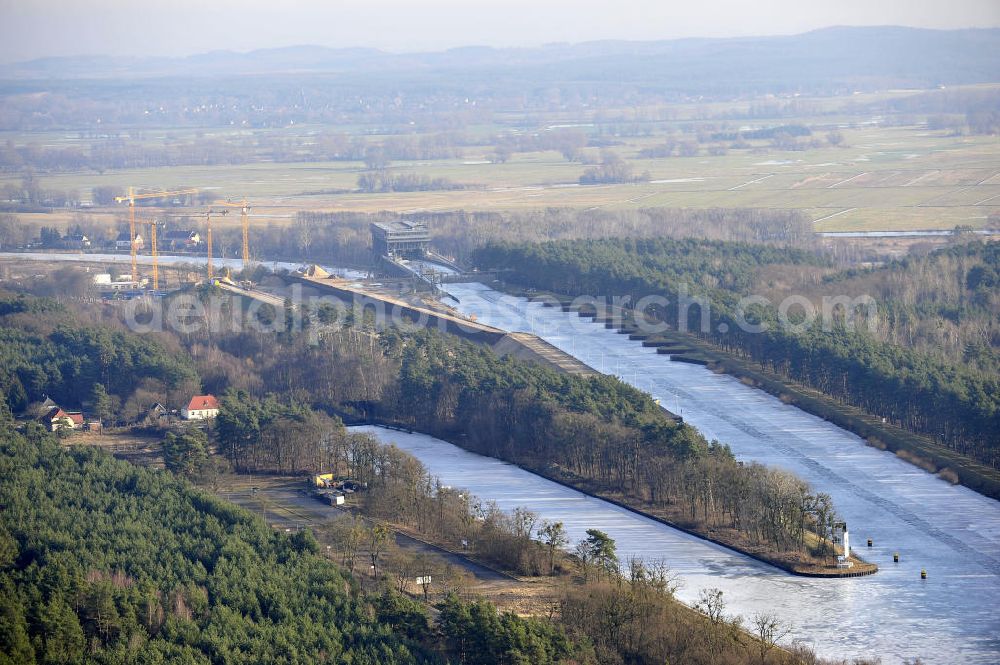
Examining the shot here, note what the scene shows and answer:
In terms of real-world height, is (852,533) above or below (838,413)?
above

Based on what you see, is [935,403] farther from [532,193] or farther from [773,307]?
[532,193]

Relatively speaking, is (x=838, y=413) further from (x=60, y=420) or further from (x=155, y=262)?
(x=155, y=262)

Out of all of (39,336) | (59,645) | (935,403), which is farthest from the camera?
(39,336)

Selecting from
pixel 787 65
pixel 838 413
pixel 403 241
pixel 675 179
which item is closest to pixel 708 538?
pixel 838 413

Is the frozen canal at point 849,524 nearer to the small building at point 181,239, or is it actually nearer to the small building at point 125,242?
the small building at point 181,239

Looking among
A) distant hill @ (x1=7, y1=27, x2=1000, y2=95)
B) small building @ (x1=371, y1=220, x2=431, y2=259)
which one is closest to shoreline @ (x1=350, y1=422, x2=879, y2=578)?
small building @ (x1=371, y1=220, x2=431, y2=259)

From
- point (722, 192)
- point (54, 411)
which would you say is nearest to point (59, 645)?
point (54, 411)
